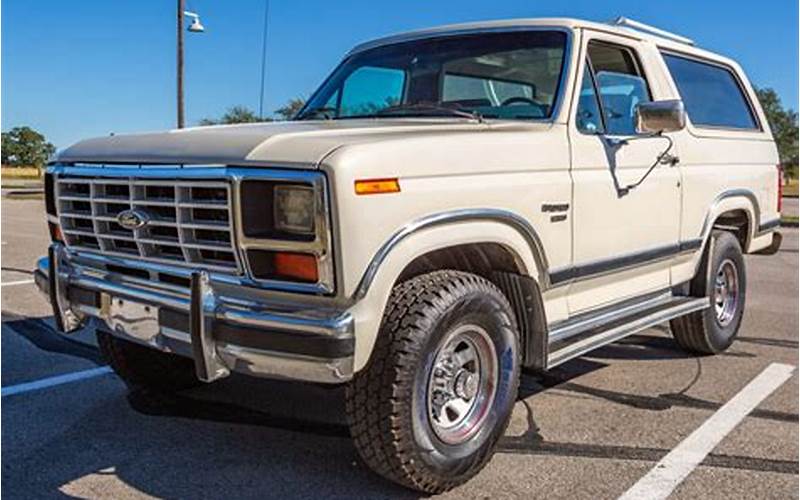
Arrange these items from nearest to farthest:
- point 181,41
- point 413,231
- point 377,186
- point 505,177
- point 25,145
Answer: point 377,186 → point 413,231 → point 505,177 → point 181,41 → point 25,145

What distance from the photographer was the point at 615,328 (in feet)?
14.1

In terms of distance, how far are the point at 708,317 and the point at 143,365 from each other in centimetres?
380

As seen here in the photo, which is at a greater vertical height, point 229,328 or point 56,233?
point 56,233

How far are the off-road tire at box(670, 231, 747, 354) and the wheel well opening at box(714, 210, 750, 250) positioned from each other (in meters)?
0.11

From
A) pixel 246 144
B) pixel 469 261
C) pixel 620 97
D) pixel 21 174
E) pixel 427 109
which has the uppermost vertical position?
pixel 620 97

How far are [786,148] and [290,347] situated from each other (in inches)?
2288

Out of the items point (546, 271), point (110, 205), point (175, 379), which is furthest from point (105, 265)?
point (546, 271)

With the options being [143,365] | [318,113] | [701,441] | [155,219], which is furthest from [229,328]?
[701,441]

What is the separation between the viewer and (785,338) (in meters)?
6.38

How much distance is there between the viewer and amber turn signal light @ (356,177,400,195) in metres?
2.87

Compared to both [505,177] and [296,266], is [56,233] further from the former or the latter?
[505,177]

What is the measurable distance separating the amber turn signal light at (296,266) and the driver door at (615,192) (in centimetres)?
161

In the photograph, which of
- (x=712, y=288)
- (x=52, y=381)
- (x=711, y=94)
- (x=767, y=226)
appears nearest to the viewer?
(x=52, y=381)

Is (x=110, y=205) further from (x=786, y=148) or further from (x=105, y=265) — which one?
(x=786, y=148)
